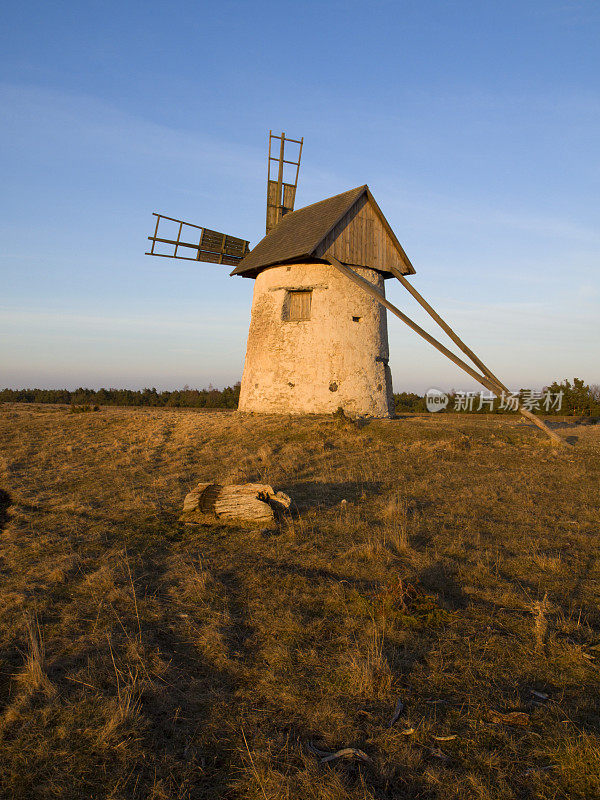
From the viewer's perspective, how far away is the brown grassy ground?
2723mm

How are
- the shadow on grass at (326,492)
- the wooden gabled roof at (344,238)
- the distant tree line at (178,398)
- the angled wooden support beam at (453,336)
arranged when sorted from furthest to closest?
the distant tree line at (178,398)
the wooden gabled roof at (344,238)
the angled wooden support beam at (453,336)
the shadow on grass at (326,492)

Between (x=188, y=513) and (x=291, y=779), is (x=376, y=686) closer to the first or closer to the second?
(x=291, y=779)

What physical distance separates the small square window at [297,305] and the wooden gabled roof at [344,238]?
3.83 ft

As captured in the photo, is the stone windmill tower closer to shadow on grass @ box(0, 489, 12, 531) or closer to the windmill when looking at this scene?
the windmill

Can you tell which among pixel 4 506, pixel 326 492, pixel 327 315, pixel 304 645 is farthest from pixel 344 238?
pixel 304 645

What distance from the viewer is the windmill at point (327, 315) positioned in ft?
51.4

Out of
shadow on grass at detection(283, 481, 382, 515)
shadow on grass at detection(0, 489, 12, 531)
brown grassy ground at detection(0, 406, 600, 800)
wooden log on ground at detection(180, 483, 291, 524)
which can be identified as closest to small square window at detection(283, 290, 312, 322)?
shadow on grass at detection(283, 481, 382, 515)

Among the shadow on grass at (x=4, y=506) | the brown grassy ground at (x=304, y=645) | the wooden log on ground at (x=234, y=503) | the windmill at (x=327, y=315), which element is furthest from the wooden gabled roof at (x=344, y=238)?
the shadow on grass at (x=4, y=506)

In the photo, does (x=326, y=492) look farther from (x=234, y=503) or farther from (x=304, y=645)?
(x=304, y=645)

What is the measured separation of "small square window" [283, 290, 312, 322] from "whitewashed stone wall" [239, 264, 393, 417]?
205 mm

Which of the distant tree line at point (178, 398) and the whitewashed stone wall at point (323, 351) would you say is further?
the distant tree line at point (178, 398)

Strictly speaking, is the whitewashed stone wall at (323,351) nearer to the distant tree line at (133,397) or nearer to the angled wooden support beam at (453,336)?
the angled wooden support beam at (453,336)

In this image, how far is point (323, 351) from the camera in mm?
15703

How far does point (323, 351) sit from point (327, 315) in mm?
1141
